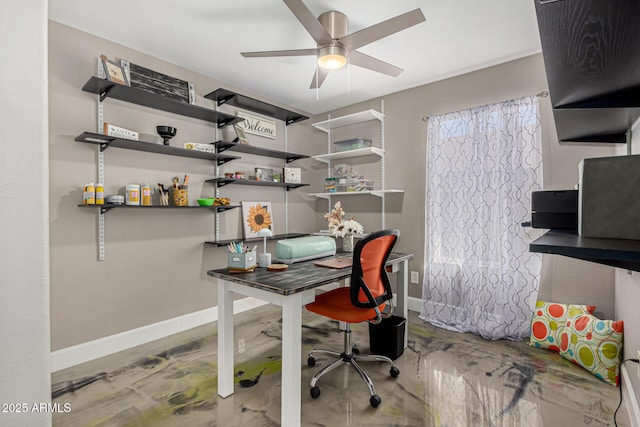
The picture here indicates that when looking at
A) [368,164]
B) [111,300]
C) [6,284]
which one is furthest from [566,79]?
[111,300]

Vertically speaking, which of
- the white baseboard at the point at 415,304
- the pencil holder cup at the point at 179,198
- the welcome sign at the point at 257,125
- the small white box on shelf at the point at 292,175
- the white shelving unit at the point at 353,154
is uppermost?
the welcome sign at the point at 257,125

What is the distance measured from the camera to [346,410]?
5.73 ft

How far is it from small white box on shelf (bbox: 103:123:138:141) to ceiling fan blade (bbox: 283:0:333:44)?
1.61m

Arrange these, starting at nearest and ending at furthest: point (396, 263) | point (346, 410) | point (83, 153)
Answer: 1. point (346, 410)
2. point (83, 153)
3. point (396, 263)

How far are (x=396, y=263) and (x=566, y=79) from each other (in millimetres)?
1725

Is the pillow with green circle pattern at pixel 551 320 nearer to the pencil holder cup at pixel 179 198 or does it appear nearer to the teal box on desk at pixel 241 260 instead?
the teal box on desk at pixel 241 260

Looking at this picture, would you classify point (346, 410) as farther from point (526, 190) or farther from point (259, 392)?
point (526, 190)

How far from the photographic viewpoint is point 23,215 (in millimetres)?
719

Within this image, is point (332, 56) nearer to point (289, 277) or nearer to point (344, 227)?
point (344, 227)

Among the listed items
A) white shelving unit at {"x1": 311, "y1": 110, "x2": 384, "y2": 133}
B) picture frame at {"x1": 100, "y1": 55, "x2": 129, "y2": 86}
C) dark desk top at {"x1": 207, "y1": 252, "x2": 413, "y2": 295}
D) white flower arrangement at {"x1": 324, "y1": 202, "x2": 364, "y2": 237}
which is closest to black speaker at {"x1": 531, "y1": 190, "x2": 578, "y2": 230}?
dark desk top at {"x1": 207, "y1": 252, "x2": 413, "y2": 295}

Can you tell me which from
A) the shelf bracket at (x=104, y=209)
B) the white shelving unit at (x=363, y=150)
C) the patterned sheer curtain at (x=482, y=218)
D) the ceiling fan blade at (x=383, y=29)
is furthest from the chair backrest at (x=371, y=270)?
the shelf bracket at (x=104, y=209)

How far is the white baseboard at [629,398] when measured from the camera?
1.53 metres

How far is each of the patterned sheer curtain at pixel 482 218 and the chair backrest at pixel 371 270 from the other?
4.31 ft

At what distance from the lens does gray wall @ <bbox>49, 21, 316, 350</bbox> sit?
2.22m
